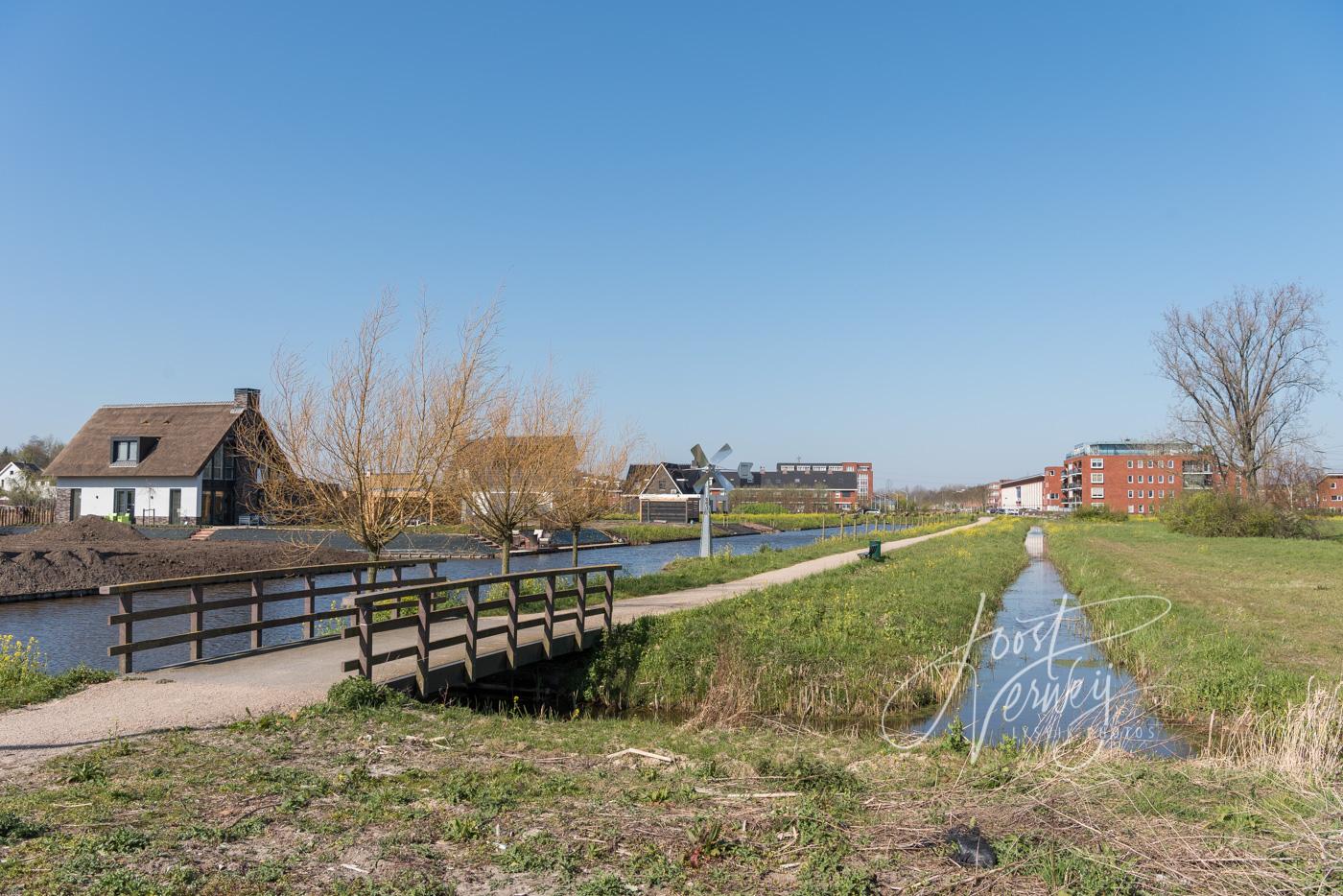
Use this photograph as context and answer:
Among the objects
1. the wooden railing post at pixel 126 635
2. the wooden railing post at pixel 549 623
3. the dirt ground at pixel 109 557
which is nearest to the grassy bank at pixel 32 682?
the wooden railing post at pixel 126 635

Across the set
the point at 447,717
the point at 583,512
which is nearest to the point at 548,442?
the point at 583,512

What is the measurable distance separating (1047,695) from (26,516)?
6128cm

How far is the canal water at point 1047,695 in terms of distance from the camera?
10.7 meters

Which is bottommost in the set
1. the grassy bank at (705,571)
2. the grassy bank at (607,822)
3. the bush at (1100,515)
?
A: the bush at (1100,515)

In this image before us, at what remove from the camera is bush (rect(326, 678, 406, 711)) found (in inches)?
390

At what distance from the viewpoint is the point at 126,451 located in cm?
5388

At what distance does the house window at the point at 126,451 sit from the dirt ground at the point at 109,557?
13.3m

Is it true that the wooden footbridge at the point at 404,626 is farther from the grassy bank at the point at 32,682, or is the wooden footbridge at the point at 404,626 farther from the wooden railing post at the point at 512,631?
the grassy bank at the point at 32,682

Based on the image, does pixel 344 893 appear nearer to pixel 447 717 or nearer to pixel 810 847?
pixel 810 847

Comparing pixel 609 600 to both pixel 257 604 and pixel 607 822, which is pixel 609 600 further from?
pixel 607 822

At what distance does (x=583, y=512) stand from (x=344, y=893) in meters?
20.3

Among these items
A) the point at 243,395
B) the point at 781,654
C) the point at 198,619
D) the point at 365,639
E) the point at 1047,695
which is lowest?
the point at 1047,695

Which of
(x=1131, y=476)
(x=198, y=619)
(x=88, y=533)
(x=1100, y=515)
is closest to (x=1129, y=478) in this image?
(x=1131, y=476)

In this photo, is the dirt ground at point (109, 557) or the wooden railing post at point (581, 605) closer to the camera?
the wooden railing post at point (581, 605)
